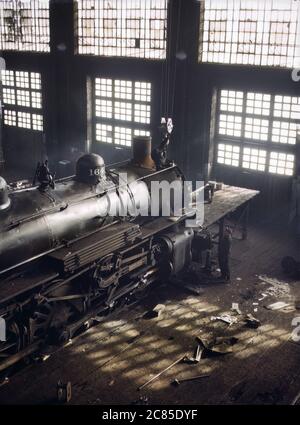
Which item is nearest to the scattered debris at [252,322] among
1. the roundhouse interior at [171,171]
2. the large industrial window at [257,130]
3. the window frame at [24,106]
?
the roundhouse interior at [171,171]

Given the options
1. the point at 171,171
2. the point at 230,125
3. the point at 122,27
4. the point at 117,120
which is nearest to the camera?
the point at 171,171

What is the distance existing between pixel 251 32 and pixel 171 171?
5.52 meters

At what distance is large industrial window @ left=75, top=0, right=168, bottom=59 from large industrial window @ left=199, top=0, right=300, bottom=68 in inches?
63.5

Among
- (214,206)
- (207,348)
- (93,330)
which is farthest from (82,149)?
(207,348)

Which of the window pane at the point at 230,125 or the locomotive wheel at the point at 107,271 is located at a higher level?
the window pane at the point at 230,125

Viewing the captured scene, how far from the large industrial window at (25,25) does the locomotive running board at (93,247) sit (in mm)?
11882

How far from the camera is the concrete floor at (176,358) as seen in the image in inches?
280

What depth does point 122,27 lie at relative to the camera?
16188 millimetres

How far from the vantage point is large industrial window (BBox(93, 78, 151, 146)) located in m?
16.5

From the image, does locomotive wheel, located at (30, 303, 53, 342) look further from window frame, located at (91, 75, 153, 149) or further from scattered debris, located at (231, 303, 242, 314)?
window frame, located at (91, 75, 153, 149)

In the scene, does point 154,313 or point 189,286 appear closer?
point 154,313

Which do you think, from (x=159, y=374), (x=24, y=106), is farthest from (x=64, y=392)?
(x=24, y=106)

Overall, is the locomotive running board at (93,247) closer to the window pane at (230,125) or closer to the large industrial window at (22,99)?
the window pane at (230,125)

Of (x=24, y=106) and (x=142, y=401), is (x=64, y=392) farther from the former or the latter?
(x=24, y=106)
